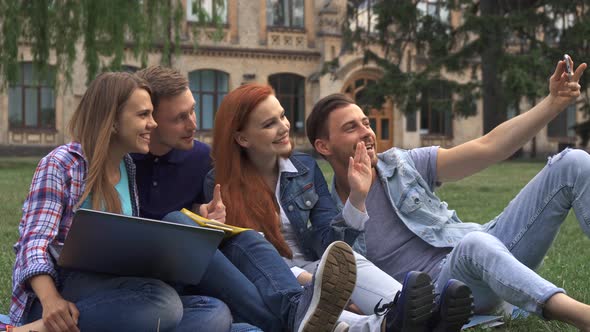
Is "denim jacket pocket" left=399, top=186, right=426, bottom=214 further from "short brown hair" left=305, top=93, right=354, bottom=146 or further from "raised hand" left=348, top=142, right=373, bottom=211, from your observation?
"short brown hair" left=305, top=93, right=354, bottom=146

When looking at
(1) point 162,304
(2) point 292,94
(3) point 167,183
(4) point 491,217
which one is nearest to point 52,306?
(1) point 162,304

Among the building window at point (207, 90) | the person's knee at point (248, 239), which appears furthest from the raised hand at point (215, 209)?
the building window at point (207, 90)

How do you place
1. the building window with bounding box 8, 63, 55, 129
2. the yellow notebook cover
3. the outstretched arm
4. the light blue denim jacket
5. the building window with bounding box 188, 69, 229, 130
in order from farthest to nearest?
the building window with bounding box 188, 69, 229, 130 → the building window with bounding box 8, 63, 55, 129 → the light blue denim jacket → the outstretched arm → the yellow notebook cover

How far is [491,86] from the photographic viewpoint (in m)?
24.6

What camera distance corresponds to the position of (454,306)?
2.86m

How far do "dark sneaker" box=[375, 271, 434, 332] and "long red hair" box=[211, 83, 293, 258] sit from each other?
0.92m

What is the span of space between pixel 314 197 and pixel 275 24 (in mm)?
28048

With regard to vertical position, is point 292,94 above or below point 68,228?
above

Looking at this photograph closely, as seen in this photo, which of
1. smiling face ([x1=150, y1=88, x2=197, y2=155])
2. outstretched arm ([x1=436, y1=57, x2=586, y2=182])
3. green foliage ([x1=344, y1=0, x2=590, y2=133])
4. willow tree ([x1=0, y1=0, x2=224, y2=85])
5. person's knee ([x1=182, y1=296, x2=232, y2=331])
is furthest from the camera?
green foliage ([x1=344, y1=0, x2=590, y2=133])

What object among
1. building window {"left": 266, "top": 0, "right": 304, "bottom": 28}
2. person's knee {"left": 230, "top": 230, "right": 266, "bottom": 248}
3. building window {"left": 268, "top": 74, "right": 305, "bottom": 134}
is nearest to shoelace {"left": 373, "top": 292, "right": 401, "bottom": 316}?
person's knee {"left": 230, "top": 230, "right": 266, "bottom": 248}

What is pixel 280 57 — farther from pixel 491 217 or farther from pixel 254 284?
pixel 254 284

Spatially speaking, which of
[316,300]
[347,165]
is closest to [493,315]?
[347,165]

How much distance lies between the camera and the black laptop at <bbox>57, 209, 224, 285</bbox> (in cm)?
279

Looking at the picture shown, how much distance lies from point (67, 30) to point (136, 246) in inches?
606
